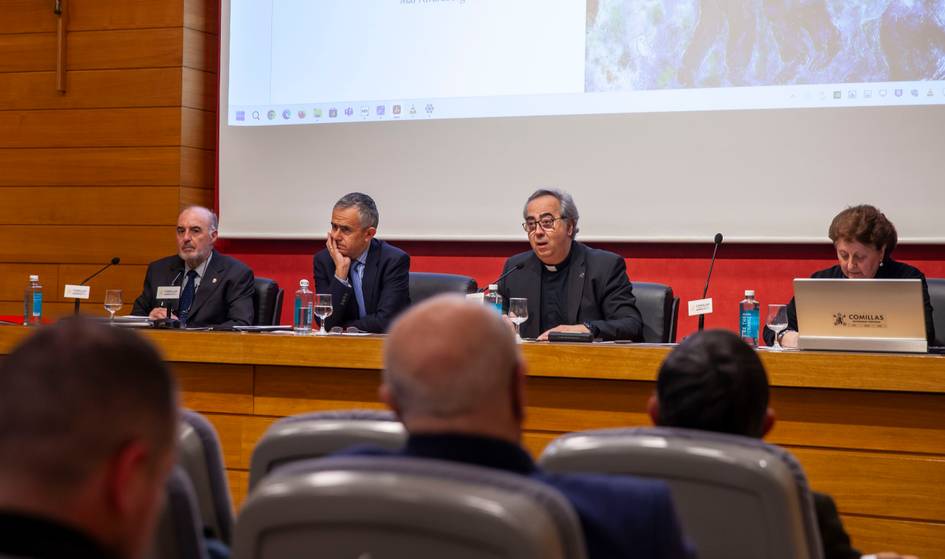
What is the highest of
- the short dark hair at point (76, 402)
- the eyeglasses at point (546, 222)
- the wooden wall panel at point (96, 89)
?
the wooden wall panel at point (96, 89)

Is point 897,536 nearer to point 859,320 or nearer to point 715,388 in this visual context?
point 859,320

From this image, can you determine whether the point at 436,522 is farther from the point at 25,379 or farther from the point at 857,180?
the point at 857,180

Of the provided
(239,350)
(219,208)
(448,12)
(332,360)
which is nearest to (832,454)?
(332,360)

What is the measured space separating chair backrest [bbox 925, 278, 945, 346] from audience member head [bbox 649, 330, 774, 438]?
2.64 m

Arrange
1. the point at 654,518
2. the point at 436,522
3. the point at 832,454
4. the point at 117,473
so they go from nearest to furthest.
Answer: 1. the point at 117,473
2. the point at 436,522
3. the point at 654,518
4. the point at 832,454

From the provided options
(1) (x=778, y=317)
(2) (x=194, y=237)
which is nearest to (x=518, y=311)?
(1) (x=778, y=317)

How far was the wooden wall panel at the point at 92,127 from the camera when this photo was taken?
5.76 meters

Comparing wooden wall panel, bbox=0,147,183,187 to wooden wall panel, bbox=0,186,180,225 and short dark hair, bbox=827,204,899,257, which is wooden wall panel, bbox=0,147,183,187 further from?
short dark hair, bbox=827,204,899,257

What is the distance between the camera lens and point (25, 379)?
0.81 m

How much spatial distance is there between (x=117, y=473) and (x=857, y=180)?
14.6 ft

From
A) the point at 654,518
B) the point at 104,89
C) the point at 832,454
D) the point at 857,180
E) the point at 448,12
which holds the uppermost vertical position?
the point at 448,12

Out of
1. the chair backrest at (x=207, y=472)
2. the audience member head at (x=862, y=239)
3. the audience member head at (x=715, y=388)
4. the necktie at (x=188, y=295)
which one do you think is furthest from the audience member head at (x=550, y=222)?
the chair backrest at (x=207, y=472)

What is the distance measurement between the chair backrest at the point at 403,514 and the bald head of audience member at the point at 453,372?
0.15 meters

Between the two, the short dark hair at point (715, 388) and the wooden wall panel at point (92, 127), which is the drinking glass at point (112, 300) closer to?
the wooden wall panel at point (92, 127)
